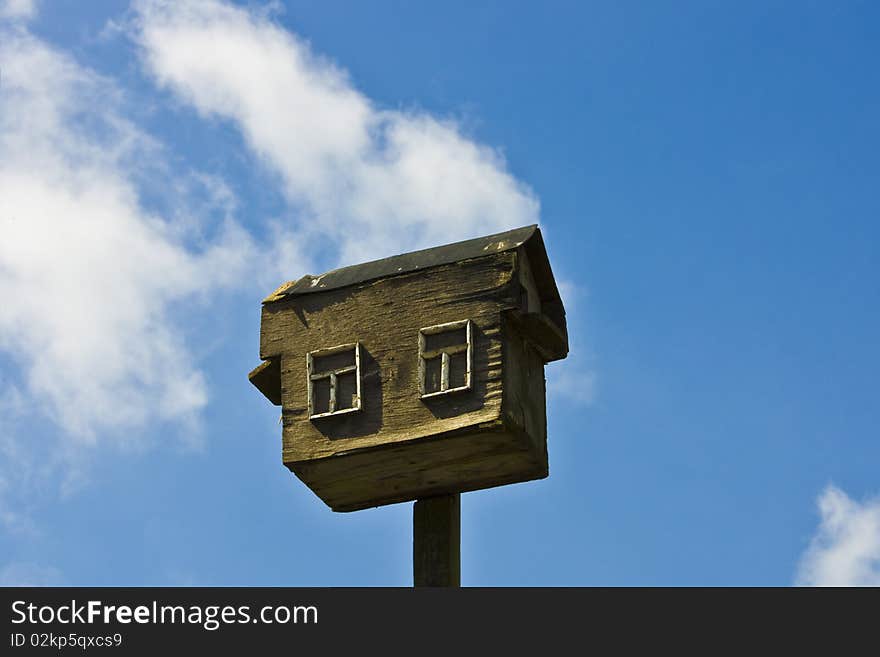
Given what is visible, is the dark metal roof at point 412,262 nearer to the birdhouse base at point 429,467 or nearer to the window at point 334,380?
the window at point 334,380

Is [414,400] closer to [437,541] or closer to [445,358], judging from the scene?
[445,358]

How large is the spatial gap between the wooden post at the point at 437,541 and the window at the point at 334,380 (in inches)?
31.5

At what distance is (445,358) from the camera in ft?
39.6

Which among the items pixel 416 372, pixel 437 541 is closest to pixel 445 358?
pixel 416 372

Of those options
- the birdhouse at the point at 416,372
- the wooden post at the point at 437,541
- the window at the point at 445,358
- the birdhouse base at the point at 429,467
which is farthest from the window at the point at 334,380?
the wooden post at the point at 437,541

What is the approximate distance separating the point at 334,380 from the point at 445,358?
753 mm

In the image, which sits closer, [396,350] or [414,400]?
[414,400]

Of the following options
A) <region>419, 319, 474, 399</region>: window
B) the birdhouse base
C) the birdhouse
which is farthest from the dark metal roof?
the birdhouse base

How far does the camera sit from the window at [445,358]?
1201cm
